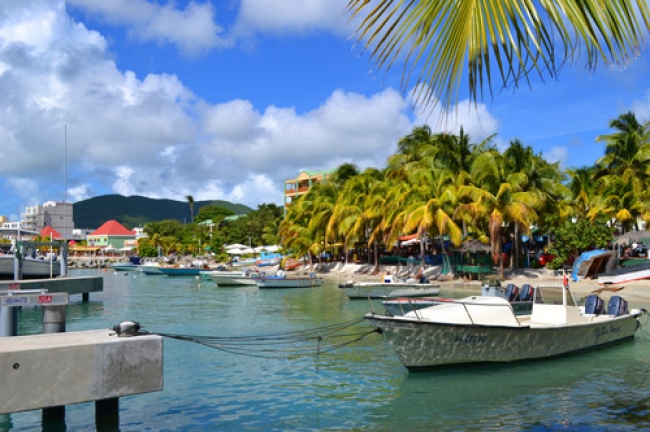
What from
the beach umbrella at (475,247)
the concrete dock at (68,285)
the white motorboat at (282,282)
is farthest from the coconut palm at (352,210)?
the concrete dock at (68,285)

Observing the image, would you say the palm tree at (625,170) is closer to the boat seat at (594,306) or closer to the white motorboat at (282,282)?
the white motorboat at (282,282)

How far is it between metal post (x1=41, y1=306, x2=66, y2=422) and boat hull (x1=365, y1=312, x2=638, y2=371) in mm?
7274

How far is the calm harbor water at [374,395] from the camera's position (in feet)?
37.3

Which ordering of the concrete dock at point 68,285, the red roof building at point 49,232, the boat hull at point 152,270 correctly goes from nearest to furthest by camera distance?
the concrete dock at point 68,285 → the red roof building at point 49,232 → the boat hull at point 152,270

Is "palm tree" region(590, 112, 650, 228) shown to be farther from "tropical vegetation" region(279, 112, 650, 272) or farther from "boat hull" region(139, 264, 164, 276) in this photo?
"boat hull" region(139, 264, 164, 276)

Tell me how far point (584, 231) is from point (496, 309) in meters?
30.4

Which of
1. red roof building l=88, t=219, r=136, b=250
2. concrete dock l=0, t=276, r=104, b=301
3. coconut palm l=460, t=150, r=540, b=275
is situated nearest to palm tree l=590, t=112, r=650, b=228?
coconut palm l=460, t=150, r=540, b=275

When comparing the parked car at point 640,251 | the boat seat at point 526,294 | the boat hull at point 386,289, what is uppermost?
the parked car at point 640,251

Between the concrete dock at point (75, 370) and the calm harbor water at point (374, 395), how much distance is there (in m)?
3.01

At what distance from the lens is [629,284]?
35.0 meters

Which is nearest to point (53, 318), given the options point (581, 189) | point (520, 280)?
point (520, 280)

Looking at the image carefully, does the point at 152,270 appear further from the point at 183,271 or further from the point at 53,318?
the point at 53,318

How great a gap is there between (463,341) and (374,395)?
3.10 m

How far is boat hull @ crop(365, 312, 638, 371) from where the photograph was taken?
14812 millimetres
